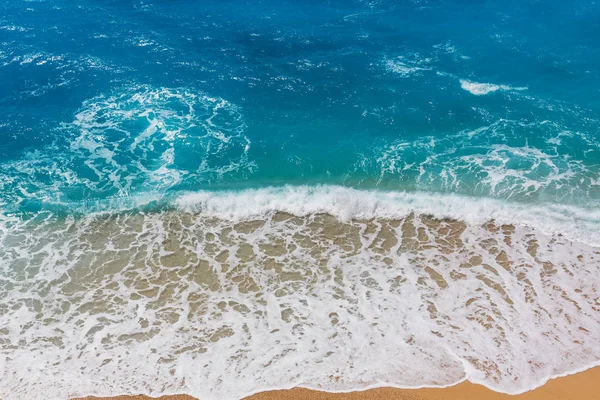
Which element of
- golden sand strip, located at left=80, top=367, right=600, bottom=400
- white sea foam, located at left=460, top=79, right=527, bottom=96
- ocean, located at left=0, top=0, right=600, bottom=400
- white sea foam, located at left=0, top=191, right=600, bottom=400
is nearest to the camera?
golden sand strip, located at left=80, top=367, right=600, bottom=400

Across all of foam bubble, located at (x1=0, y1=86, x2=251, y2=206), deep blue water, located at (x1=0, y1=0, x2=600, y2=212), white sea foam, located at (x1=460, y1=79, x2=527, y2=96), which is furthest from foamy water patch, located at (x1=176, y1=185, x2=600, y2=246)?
white sea foam, located at (x1=460, y1=79, x2=527, y2=96)

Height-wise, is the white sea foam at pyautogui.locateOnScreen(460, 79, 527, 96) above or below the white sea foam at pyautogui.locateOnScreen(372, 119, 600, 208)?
above

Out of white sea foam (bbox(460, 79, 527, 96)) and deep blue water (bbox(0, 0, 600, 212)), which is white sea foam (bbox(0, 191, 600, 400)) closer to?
deep blue water (bbox(0, 0, 600, 212))

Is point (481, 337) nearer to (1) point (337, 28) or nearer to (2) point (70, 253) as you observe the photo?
(2) point (70, 253)

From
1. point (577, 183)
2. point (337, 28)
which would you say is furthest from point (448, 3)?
point (577, 183)

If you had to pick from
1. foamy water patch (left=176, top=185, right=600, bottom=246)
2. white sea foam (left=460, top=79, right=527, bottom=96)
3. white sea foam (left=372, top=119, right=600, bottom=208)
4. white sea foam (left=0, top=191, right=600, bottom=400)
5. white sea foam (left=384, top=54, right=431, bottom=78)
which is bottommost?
white sea foam (left=0, top=191, right=600, bottom=400)

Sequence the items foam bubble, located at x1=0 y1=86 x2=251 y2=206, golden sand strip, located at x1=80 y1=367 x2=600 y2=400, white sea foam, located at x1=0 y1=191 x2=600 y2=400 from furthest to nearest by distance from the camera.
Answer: foam bubble, located at x1=0 y1=86 x2=251 y2=206 → white sea foam, located at x1=0 y1=191 x2=600 y2=400 → golden sand strip, located at x1=80 y1=367 x2=600 y2=400

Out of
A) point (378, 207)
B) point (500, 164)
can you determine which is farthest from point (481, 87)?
point (378, 207)

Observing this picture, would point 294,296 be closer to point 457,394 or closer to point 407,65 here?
point 457,394
